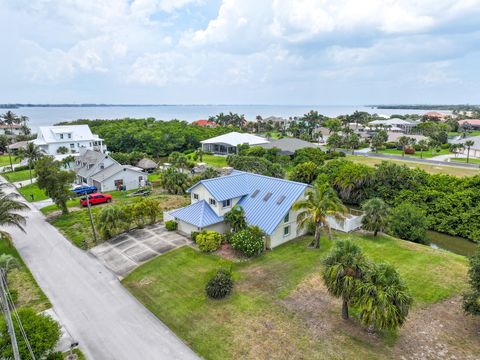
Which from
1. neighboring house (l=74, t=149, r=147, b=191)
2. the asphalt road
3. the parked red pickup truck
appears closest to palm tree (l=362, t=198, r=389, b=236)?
the asphalt road

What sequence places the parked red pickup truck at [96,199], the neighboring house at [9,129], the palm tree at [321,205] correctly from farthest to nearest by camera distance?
the neighboring house at [9,129]
the parked red pickup truck at [96,199]
the palm tree at [321,205]

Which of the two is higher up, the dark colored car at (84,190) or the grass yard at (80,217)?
the dark colored car at (84,190)

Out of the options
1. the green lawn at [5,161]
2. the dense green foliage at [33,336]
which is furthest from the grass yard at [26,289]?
the green lawn at [5,161]

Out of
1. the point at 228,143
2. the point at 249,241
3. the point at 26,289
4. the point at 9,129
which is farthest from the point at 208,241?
the point at 9,129

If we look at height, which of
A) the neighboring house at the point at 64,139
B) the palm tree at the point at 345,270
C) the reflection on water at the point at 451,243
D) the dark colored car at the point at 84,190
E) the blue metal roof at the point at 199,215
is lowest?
the reflection on water at the point at 451,243

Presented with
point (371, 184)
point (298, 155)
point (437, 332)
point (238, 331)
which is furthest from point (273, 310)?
point (298, 155)

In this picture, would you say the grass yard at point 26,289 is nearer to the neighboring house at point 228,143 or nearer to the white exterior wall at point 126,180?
the white exterior wall at point 126,180

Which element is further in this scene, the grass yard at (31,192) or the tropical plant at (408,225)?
the grass yard at (31,192)
